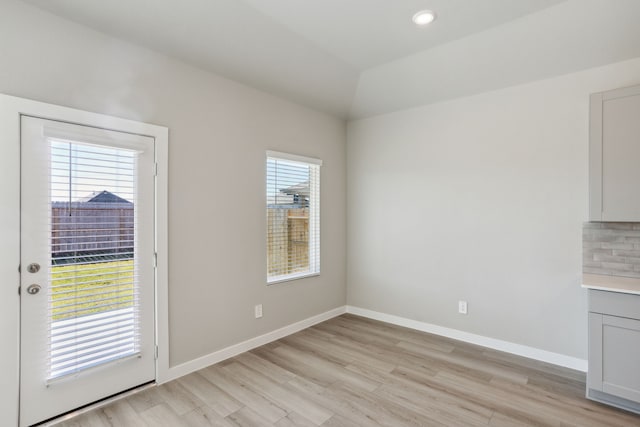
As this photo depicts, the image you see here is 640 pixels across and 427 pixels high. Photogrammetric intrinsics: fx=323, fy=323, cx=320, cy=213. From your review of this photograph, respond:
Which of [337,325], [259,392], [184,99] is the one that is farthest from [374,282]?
[184,99]

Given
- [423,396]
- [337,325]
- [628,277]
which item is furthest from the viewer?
[337,325]

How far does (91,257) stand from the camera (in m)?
2.30

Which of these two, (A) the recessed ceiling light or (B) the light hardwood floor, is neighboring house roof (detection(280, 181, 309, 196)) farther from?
(A) the recessed ceiling light

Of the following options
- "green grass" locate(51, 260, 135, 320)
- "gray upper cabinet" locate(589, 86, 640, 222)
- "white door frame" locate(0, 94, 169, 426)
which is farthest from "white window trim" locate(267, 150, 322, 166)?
"gray upper cabinet" locate(589, 86, 640, 222)

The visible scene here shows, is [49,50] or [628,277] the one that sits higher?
[49,50]

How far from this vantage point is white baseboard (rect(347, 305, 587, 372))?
115 inches

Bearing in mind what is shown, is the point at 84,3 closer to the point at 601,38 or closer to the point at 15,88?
the point at 15,88

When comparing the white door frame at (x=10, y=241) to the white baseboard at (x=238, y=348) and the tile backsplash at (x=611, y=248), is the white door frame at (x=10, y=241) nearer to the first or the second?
the white baseboard at (x=238, y=348)

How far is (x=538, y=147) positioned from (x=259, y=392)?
130 inches

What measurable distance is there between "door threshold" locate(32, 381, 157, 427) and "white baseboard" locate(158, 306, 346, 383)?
14cm

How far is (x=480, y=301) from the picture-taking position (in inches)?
135

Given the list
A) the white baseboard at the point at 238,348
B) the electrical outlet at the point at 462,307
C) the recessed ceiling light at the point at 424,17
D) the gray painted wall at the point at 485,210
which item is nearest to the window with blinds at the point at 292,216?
the white baseboard at the point at 238,348

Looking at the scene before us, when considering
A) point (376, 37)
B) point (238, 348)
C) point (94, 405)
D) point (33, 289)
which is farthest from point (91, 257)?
point (376, 37)

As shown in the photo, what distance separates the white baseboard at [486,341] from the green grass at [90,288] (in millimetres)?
2918
